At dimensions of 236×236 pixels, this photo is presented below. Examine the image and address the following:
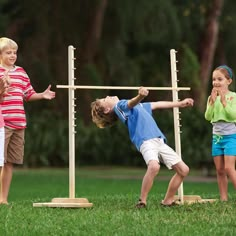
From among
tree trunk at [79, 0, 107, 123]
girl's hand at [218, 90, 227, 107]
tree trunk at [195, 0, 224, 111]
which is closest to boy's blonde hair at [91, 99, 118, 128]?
girl's hand at [218, 90, 227, 107]

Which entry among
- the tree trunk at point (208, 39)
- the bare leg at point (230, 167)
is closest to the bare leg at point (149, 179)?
the bare leg at point (230, 167)

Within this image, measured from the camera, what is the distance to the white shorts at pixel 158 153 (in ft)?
32.7

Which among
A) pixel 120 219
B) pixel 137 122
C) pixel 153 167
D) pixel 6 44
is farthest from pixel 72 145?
pixel 120 219

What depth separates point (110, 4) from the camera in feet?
84.4

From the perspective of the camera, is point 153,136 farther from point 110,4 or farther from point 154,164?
point 110,4

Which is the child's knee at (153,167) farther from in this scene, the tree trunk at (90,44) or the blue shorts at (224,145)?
the tree trunk at (90,44)

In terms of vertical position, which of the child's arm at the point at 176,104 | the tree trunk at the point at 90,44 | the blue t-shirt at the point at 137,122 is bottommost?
the blue t-shirt at the point at 137,122

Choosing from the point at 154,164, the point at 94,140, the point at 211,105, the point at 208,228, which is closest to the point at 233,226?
the point at 208,228

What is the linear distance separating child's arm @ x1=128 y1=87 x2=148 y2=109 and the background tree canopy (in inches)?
550

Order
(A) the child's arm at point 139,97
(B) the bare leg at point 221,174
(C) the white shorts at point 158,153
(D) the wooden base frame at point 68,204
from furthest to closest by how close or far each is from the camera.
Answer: (B) the bare leg at point 221,174 < (C) the white shorts at point 158,153 < (D) the wooden base frame at point 68,204 < (A) the child's arm at point 139,97

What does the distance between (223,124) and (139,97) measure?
1.49 m

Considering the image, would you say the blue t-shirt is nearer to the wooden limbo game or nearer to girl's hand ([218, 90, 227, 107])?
the wooden limbo game

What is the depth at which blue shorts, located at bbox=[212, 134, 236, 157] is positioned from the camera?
1071 centimetres

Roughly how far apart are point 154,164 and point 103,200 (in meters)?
1.39
